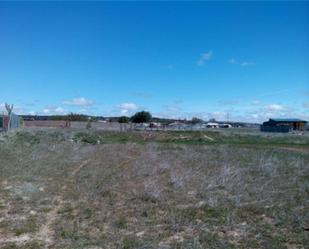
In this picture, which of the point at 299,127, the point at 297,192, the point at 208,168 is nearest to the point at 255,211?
the point at 297,192

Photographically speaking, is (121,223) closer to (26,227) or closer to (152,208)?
(152,208)

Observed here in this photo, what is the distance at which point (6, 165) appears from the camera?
1180 centimetres

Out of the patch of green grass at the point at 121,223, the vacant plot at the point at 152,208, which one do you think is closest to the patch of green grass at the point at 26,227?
the vacant plot at the point at 152,208

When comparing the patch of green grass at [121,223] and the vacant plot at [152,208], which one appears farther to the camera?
the patch of green grass at [121,223]

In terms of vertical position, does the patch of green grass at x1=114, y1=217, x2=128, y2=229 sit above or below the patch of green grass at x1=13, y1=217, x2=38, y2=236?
above

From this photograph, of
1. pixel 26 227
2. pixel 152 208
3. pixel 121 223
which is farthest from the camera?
pixel 152 208

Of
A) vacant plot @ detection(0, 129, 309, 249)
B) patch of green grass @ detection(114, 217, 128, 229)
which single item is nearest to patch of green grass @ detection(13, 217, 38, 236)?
vacant plot @ detection(0, 129, 309, 249)

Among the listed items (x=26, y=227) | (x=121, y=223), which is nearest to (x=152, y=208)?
(x=121, y=223)

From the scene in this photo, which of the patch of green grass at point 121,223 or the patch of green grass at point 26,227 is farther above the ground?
the patch of green grass at point 121,223

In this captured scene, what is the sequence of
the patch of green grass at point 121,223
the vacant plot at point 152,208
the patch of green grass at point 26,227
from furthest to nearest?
1. the patch of green grass at point 121,223
2. the patch of green grass at point 26,227
3. the vacant plot at point 152,208

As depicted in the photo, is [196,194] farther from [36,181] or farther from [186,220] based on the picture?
[36,181]

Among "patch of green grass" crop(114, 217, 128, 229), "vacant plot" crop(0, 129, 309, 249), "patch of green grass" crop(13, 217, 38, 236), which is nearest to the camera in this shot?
"vacant plot" crop(0, 129, 309, 249)

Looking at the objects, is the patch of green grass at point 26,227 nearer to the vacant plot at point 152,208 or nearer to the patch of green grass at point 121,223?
the vacant plot at point 152,208

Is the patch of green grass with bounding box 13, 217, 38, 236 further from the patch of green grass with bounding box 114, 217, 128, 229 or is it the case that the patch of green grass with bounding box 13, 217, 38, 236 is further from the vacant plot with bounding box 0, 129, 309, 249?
the patch of green grass with bounding box 114, 217, 128, 229
